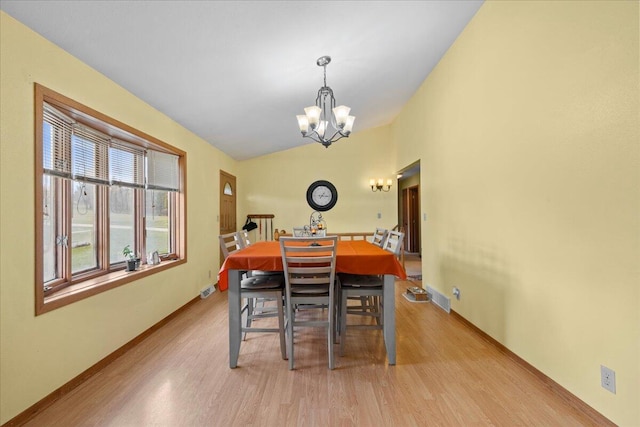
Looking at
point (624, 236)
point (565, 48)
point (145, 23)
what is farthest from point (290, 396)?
point (565, 48)

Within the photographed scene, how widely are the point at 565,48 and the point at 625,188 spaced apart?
0.92 meters

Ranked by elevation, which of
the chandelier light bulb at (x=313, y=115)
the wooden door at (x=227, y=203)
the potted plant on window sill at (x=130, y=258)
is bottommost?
the potted plant on window sill at (x=130, y=258)

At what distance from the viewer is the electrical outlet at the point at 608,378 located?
147cm

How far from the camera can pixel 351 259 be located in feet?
7.07

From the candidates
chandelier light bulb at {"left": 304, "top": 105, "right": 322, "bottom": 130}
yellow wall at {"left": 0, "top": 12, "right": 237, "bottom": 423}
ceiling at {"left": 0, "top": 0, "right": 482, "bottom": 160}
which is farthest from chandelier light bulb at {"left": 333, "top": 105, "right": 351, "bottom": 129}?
yellow wall at {"left": 0, "top": 12, "right": 237, "bottom": 423}

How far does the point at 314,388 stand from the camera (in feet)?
6.15

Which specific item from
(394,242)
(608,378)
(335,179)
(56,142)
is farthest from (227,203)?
(608,378)

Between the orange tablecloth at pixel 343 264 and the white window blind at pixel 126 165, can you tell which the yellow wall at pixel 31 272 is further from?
the orange tablecloth at pixel 343 264

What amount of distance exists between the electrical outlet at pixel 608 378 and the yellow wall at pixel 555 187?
3 cm

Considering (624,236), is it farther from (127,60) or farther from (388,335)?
(127,60)

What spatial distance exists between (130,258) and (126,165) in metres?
0.90

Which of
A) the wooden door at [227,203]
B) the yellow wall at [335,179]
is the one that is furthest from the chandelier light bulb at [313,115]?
the yellow wall at [335,179]

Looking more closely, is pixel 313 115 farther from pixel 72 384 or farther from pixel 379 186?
pixel 379 186

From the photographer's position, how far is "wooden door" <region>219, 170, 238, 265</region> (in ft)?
15.9
